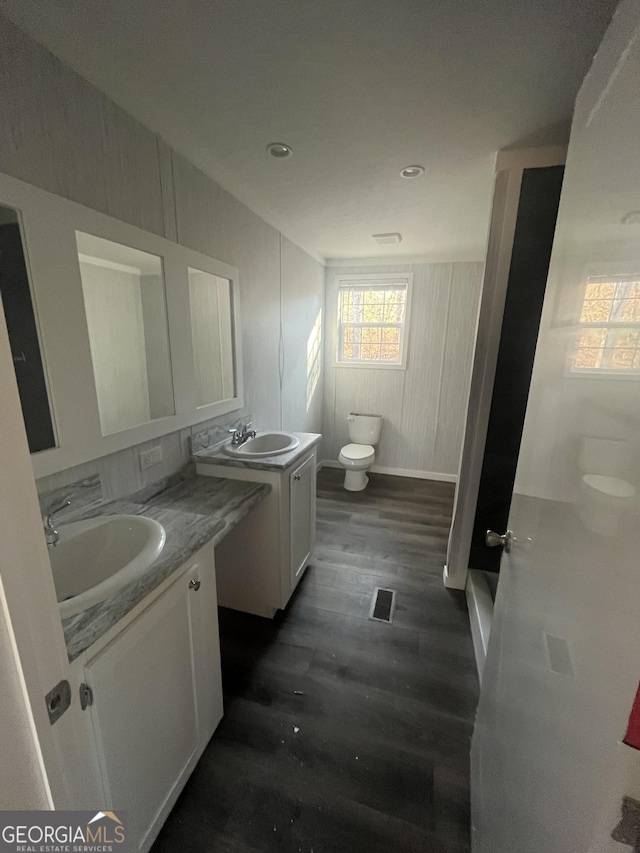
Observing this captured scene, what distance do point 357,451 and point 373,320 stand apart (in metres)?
1.48

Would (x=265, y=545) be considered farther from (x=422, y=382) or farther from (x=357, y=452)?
(x=422, y=382)

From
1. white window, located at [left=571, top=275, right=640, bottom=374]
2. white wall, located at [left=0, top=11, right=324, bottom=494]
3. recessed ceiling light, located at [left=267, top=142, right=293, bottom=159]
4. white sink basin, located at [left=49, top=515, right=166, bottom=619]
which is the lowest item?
white sink basin, located at [left=49, top=515, right=166, bottom=619]

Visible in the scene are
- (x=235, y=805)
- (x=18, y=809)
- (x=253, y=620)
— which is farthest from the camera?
(x=253, y=620)

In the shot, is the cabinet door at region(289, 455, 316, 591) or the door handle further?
the cabinet door at region(289, 455, 316, 591)

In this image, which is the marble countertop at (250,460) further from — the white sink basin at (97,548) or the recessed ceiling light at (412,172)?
the recessed ceiling light at (412,172)

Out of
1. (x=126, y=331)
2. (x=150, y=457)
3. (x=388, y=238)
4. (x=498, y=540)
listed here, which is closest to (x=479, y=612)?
(x=498, y=540)

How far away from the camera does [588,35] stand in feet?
3.14

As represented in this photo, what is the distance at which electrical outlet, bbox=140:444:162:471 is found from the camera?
1497 millimetres

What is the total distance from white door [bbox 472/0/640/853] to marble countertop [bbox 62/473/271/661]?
905 millimetres

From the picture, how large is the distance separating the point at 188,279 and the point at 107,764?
179 cm

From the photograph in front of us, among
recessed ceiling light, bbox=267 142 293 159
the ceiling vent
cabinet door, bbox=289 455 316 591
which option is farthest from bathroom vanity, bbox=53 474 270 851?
the ceiling vent

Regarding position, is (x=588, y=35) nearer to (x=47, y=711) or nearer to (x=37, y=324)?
(x=37, y=324)

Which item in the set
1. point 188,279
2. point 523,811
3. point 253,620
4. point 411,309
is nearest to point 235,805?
point 253,620

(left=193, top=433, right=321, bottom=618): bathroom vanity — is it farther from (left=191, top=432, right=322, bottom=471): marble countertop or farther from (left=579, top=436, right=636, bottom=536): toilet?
(left=579, top=436, right=636, bottom=536): toilet
